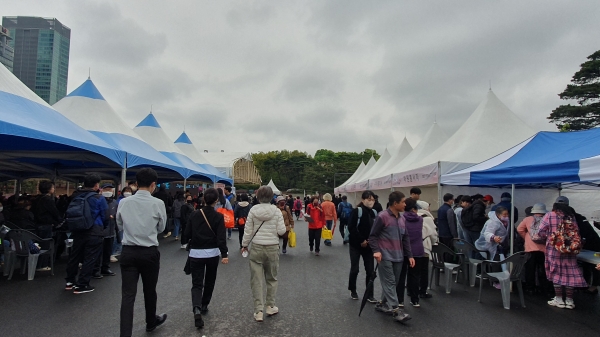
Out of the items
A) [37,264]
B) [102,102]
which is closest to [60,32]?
[102,102]

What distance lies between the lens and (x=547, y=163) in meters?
5.07

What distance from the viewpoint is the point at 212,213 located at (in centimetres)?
416

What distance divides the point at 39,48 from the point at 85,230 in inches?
1125

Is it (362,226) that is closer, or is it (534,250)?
(362,226)

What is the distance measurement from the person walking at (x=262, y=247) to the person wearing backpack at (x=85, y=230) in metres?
2.63

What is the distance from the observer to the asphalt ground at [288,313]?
385cm

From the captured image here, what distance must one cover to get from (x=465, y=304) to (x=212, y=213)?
156 inches

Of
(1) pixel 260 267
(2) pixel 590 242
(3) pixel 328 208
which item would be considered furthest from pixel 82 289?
(2) pixel 590 242

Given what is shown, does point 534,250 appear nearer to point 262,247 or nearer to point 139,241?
point 262,247

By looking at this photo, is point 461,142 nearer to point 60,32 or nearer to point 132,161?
point 132,161

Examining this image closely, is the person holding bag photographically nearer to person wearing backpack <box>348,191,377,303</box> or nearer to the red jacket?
person wearing backpack <box>348,191,377,303</box>

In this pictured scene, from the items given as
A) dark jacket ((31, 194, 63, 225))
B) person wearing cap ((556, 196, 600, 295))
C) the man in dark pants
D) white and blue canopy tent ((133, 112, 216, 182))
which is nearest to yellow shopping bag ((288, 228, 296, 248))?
the man in dark pants

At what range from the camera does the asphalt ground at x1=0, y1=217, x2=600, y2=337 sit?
3.85 meters

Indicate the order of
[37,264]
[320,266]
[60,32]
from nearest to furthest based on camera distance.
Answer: [37,264] < [320,266] < [60,32]
